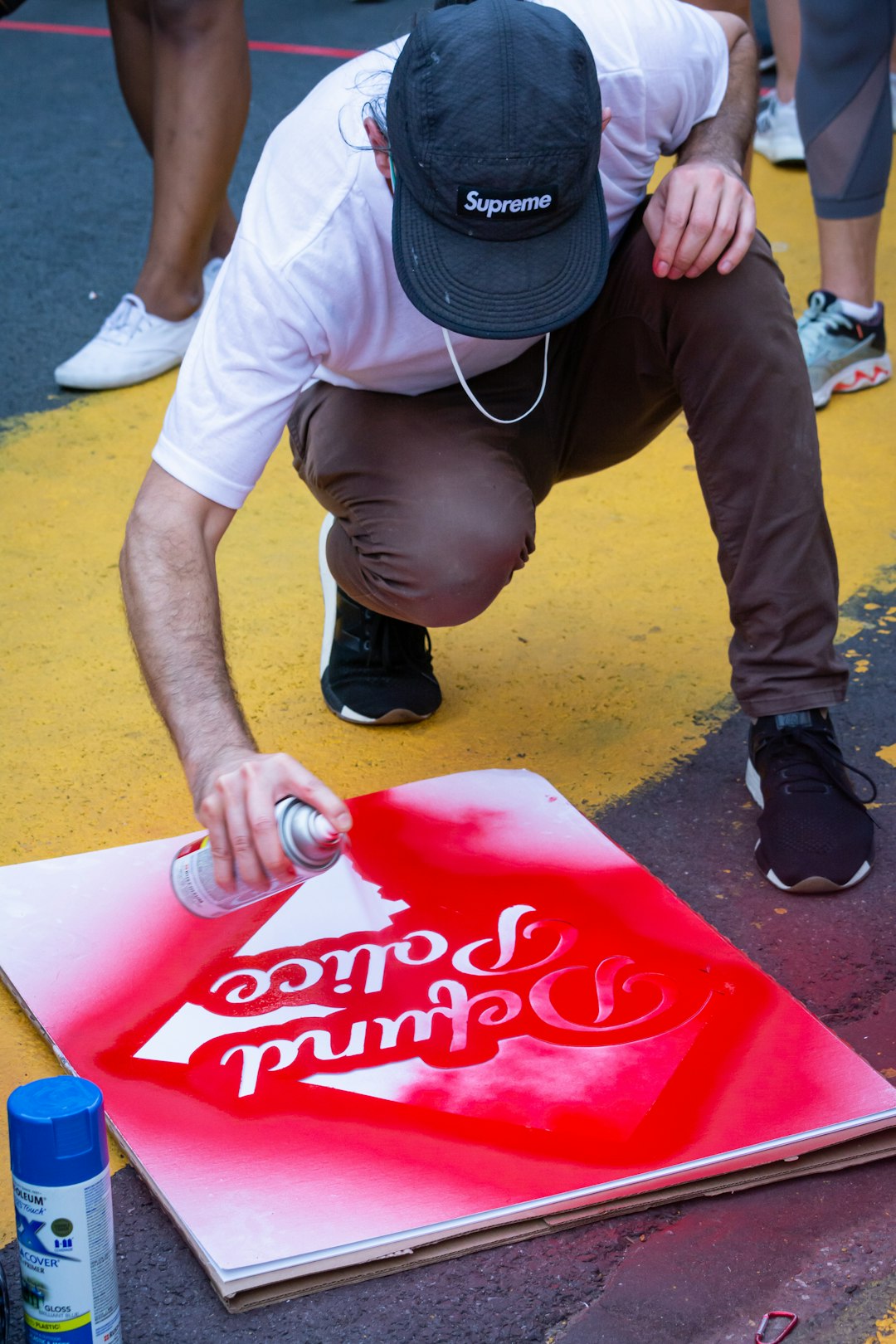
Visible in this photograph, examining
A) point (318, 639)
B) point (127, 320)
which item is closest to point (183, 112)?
point (127, 320)

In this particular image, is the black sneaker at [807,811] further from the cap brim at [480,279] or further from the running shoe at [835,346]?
the running shoe at [835,346]

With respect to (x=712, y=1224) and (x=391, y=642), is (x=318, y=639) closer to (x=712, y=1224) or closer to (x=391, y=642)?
(x=391, y=642)

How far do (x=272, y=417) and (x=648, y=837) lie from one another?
27.4 inches

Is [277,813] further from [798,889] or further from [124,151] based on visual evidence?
[124,151]

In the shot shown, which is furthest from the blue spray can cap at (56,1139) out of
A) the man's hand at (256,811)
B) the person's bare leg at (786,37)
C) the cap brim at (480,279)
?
the person's bare leg at (786,37)

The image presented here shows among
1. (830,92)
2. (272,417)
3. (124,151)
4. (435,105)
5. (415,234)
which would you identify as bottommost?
(124,151)

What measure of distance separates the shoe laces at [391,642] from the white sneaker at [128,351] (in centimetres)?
117

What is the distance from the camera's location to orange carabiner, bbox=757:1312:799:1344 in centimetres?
118

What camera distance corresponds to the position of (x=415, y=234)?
4.65 ft

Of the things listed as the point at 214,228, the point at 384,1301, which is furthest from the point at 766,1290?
the point at 214,228

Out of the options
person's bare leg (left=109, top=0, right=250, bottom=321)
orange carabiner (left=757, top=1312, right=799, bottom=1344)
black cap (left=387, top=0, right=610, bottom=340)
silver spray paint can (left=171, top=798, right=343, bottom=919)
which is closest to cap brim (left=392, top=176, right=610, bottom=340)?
black cap (left=387, top=0, right=610, bottom=340)

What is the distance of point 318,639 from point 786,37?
8.09 feet

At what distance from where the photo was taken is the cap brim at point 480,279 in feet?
4.63

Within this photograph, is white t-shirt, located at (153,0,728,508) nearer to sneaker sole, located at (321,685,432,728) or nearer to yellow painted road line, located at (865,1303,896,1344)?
sneaker sole, located at (321,685,432,728)
